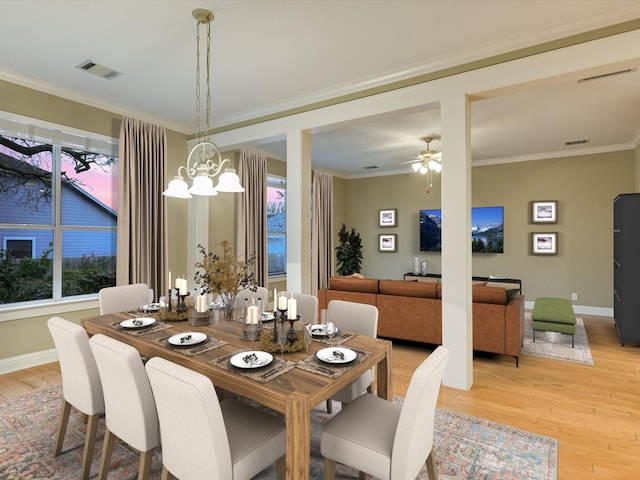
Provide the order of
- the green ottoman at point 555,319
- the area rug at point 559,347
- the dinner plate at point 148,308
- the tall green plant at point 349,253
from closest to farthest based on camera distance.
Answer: the dinner plate at point 148,308, the area rug at point 559,347, the green ottoman at point 555,319, the tall green plant at point 349,253

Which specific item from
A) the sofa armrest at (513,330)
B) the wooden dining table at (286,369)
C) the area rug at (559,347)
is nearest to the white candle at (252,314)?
the wooden dining table at (286,369)

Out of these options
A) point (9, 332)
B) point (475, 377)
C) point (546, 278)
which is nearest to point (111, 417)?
point (9, 332)

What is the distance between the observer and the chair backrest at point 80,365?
194cm

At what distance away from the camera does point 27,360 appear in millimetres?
3643

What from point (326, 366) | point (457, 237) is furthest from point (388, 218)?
point (326, 366)

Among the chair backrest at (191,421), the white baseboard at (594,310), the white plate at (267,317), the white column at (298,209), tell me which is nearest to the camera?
the chair backrest at (191,421)

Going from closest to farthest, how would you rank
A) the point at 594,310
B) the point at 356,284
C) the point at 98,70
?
the point at 98,70 < the point at 356,284 < the point at 594,310

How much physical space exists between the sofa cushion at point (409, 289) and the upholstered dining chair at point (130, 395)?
3.04 metres

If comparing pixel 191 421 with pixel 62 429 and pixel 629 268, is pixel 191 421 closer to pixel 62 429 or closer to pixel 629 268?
pixel 62 429

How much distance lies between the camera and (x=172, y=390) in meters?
1.36

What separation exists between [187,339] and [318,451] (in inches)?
43.6

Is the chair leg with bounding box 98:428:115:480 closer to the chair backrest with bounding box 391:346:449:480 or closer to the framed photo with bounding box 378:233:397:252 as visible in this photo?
the chair backrest with bounding box 391:346:449:480

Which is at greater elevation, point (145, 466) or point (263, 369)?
point (263, 369)

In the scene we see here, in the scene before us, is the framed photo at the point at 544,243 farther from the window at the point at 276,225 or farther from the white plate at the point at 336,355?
the white plate at the point at 336,355
